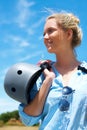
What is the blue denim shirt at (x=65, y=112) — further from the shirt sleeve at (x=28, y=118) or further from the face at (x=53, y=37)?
the face at (x=53, y=37)

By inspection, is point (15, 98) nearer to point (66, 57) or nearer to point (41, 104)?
point (41, 104)

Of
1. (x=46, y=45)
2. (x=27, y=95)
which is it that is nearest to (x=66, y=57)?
(x=46, y=45)

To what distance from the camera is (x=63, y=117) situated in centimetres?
494

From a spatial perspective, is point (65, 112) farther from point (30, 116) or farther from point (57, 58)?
point (57, 58)

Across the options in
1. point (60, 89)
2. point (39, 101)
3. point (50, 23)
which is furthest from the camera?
point (50, 23)

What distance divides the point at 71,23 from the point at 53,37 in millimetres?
305

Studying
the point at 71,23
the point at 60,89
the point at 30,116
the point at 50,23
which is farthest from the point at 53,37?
the point at 30,116

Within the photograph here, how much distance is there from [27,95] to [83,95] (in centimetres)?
56

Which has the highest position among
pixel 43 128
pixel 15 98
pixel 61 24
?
pixel 61 24

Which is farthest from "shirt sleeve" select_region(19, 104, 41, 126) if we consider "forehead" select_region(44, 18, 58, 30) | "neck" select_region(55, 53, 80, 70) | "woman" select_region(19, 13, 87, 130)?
"forehead" select_region(44, 18, 58, 30)

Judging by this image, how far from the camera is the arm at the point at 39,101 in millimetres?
4906

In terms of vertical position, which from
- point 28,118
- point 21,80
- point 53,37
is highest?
point 53,37

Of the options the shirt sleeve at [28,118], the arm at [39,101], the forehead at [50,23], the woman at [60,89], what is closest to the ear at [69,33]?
the woman at [60,89]

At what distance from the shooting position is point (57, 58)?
17.2 feet
